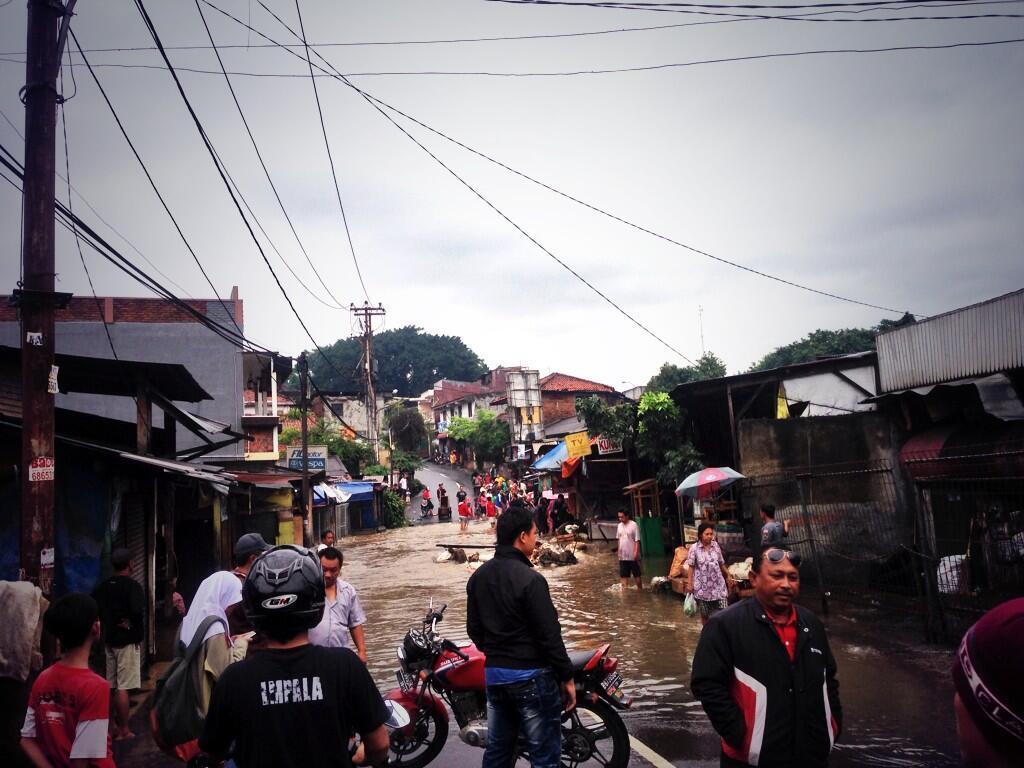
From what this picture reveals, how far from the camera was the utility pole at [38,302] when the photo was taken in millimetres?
5961

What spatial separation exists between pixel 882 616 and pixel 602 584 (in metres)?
6.82

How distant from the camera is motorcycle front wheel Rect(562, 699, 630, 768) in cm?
531

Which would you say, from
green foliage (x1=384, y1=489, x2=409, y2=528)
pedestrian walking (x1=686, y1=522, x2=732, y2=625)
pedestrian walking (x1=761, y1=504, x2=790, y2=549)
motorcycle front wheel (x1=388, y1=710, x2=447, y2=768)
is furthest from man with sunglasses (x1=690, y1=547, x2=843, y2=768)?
green foliage (x1=384, y1=489, x2=409, y2=528)

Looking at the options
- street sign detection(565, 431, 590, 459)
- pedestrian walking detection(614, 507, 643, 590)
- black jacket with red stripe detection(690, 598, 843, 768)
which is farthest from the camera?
street sign detection(565, 431, 590, 459)

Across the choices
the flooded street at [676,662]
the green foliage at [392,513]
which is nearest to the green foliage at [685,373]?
the green foliage at [392,513]

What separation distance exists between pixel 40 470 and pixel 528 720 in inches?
175

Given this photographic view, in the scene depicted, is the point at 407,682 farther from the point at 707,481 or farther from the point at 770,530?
the point at 707,481

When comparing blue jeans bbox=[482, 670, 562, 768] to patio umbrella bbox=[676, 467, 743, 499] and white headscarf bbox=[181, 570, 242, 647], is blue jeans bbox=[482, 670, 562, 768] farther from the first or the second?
patio umbrella bbox=[676, 467, 743, 499]

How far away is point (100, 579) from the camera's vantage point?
8.84 m

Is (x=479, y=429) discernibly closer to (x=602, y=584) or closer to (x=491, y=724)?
(x=602, y=584)

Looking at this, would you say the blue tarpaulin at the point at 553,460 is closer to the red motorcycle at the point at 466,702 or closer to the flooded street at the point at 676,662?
the flooded street at the point at 676,662

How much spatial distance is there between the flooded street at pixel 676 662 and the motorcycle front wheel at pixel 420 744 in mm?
184

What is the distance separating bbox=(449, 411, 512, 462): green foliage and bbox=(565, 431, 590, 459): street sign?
3313cm

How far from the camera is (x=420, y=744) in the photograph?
592 centimetres
